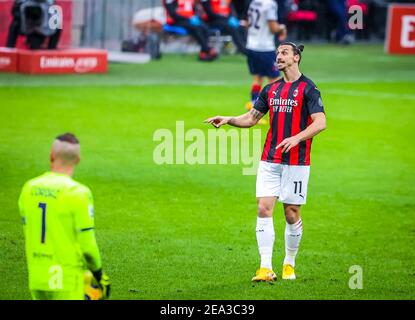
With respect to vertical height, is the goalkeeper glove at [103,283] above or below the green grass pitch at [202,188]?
above

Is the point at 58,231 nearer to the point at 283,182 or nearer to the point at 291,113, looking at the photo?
the point at 283,182

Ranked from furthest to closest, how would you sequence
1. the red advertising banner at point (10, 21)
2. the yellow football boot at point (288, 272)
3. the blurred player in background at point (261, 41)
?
the red advertising banner at point (10, 21) < the blurred player in background at point (261, 41) < the yellow football boot at point (288, 272)

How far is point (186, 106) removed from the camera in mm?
22734

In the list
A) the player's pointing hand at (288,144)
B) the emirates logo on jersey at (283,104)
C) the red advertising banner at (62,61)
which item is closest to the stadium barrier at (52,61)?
Answer: the red advertising banner at (62,61)

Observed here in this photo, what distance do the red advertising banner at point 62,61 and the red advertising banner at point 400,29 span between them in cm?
1044

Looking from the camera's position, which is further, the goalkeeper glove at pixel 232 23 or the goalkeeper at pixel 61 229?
the goalkeeper glove at pixel 232 23

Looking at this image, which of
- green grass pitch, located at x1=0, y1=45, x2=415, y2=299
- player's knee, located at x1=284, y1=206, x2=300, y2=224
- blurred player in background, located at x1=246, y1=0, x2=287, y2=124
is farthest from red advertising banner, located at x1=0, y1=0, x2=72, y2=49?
player's knee, located at x1=284, y1=206, x2=300, y2=224

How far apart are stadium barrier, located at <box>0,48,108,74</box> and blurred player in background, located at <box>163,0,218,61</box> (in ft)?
14.5

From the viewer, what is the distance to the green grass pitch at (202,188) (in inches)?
414

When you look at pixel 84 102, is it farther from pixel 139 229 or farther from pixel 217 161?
pixel 139 229

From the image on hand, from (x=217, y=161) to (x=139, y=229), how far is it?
487 centimetres

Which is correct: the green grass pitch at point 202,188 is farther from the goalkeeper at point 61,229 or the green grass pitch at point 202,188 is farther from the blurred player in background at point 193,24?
the blurred player in background at point 193,24
